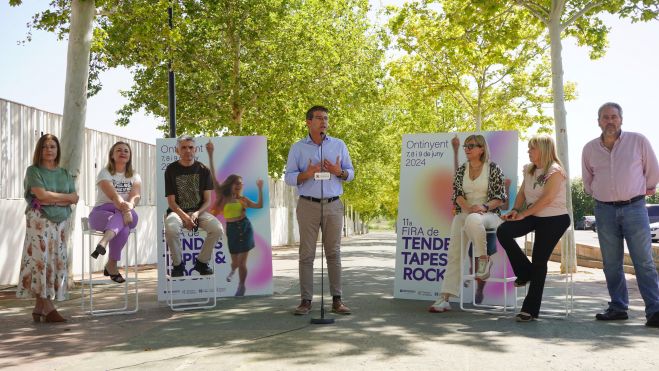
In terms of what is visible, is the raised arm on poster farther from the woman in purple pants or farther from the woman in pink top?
the woman in pink top

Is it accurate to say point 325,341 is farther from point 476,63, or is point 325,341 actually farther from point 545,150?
point 476,63

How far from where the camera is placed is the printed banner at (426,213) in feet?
30.6

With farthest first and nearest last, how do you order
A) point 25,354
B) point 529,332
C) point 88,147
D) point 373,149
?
point 373,149
point 88,147
point 529,332
point 25,354

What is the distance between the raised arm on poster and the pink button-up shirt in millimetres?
4633

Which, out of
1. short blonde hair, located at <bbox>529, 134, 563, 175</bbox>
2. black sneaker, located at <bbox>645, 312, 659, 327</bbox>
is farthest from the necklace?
black sneaker, located at <bbox>645, 312, 659, 327</bbox>

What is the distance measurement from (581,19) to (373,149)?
1111 inches

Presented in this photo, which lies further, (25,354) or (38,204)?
(38,204)

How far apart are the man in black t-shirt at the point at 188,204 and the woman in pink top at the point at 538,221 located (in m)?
3.62

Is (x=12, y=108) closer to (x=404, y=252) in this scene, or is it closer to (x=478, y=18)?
(x=404, y=252)

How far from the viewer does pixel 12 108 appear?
13.2m

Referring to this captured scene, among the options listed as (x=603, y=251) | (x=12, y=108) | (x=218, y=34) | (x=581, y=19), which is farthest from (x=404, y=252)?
(x=218, y=34)

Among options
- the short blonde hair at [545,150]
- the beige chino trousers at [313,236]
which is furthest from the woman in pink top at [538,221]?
the beige chino trousers at [313,236]

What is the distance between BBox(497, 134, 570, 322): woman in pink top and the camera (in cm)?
765

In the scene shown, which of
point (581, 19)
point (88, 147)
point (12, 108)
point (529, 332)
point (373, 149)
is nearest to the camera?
point (529, 332)
